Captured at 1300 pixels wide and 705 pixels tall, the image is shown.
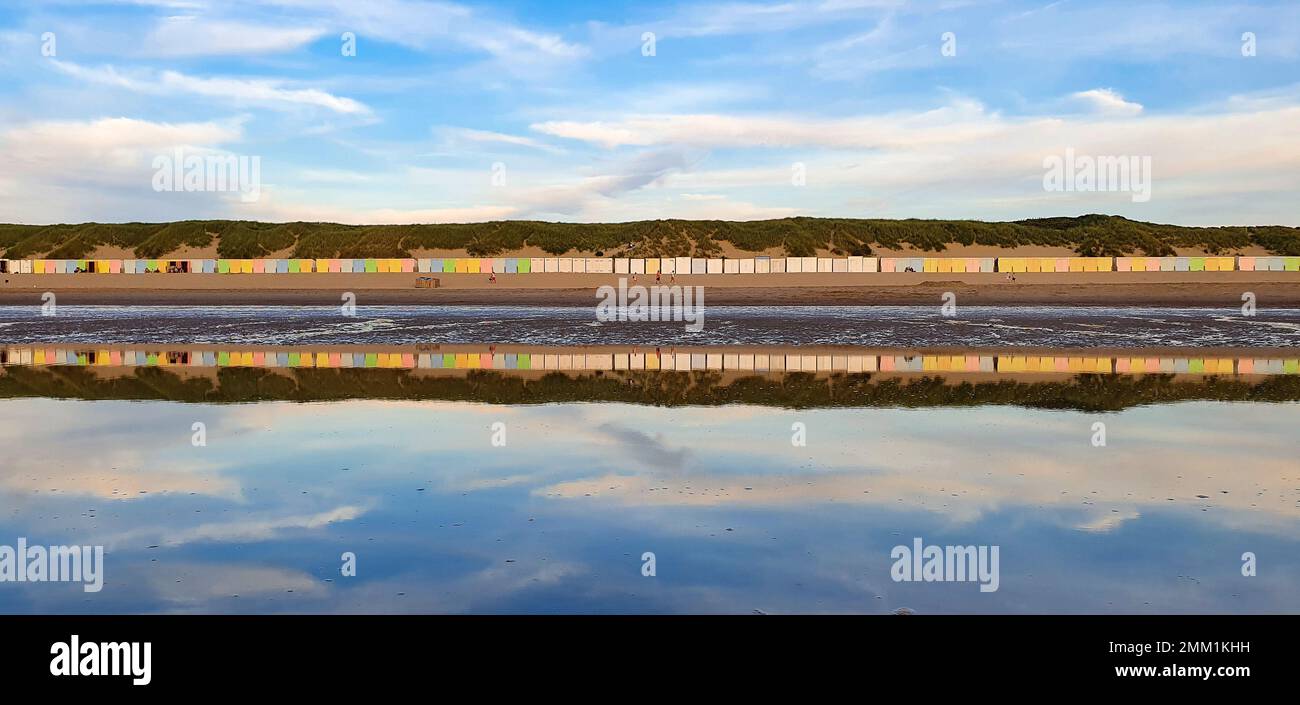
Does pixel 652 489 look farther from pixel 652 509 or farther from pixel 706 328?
pixel 706 328

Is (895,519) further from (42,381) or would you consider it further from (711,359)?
(42,381)

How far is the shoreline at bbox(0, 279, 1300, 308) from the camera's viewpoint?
151 ft

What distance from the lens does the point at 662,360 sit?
727 inches

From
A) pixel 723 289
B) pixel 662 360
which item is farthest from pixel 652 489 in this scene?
pixel 723 289

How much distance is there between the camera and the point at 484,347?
2131 cm

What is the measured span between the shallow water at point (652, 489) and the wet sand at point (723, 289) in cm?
3221

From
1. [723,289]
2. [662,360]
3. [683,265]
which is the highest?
[683,265]

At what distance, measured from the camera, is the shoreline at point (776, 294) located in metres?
46.1

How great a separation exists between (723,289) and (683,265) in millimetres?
17760

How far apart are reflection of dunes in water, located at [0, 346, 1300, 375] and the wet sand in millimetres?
25554

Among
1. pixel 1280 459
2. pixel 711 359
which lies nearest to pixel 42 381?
pixel 711 359

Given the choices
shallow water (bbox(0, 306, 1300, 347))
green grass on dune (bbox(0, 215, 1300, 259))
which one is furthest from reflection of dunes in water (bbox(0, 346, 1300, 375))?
green grass on dune (bbox(0, 215, 1300, 259))

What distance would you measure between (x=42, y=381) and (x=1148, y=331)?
25323mm
